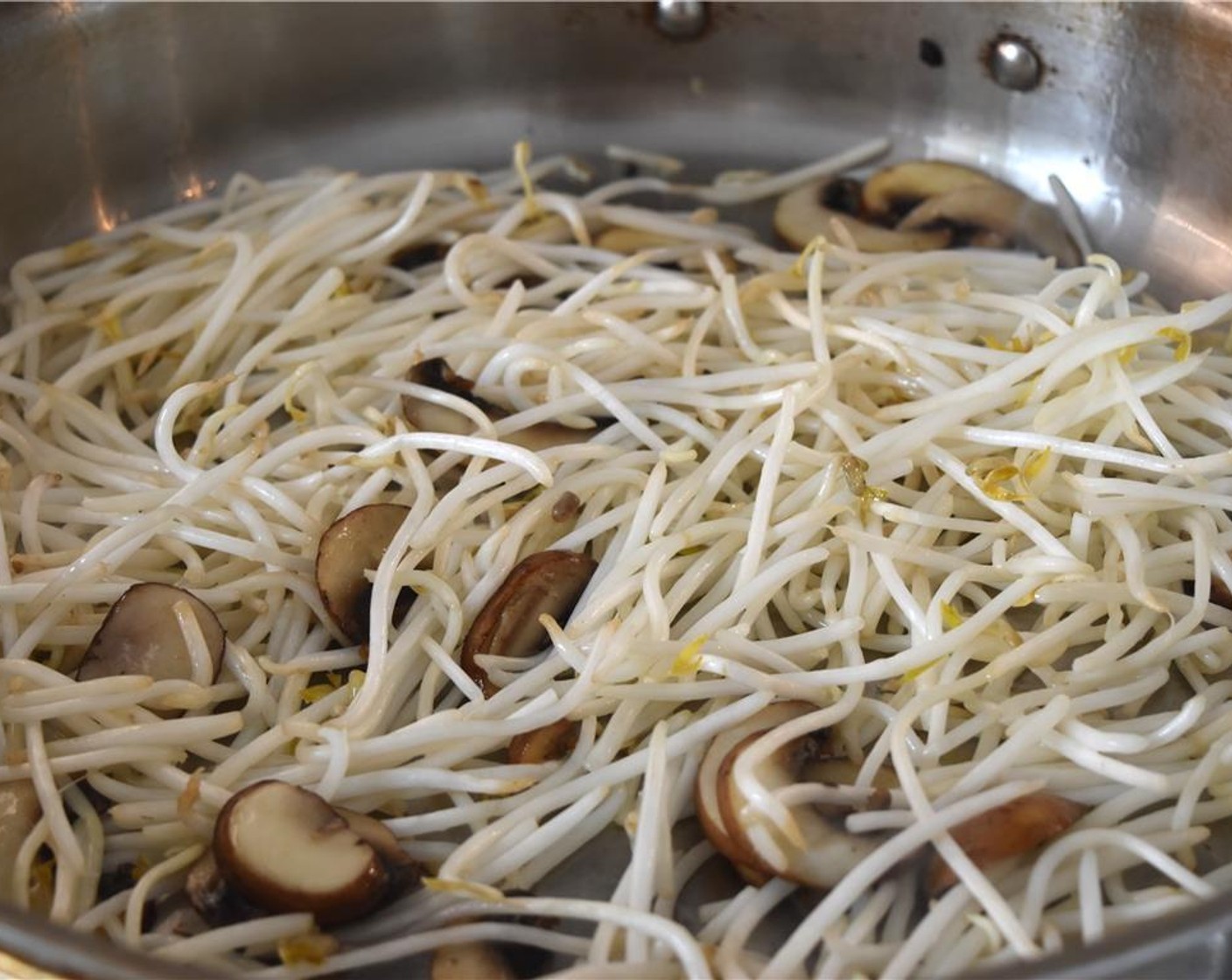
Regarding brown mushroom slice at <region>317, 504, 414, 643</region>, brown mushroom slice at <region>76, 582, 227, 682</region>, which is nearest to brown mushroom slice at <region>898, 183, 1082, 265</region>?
brown mushroom slice at <region>317, 504, 414, 643</region>

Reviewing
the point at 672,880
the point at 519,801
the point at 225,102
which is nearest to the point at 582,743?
the point at 519,801

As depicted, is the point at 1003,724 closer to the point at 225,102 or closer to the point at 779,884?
the point at 779,884

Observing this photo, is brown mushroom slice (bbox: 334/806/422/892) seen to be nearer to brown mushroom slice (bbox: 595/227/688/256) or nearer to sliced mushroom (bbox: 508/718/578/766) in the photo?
sliced mushroom (bbox: 508/718/578/766)

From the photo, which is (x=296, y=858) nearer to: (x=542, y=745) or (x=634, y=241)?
(x=542, y=745)

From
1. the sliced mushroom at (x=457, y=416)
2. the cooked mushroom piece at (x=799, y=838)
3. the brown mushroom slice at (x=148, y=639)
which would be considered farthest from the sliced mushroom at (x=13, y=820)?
the cooked mushroom piece at (x=799, y=838)

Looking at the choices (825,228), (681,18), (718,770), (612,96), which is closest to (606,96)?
(612,96)

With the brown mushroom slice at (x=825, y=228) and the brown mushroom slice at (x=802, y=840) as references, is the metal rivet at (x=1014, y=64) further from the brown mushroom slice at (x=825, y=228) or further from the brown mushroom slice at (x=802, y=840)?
the brown mushroom slice at (x=802, y=840)
